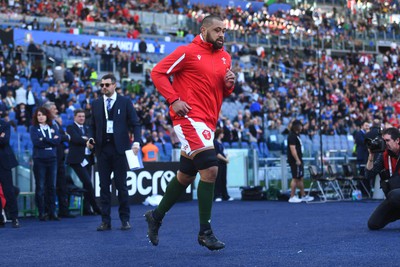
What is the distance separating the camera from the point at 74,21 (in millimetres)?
29141

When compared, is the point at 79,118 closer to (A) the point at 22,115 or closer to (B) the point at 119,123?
(B) the point at 119,123

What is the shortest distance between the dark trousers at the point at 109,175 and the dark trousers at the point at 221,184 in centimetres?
851

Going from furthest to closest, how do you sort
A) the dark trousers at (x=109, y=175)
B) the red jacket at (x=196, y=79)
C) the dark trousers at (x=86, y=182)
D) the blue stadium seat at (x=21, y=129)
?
the blue stadium seat at (x=21, y=129)
the dark trousers at (x=86, y=182)
the dark trousers at (x=109, y=175)
the red jacket at (x=196, y=79)

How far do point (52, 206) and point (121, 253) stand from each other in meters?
5.57

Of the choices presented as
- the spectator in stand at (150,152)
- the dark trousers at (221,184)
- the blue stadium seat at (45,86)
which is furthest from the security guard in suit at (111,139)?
the blue stadium seat at (45,86)

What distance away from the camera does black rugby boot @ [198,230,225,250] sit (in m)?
5.78

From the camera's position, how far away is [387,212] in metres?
7.66

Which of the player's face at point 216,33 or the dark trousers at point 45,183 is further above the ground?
the player's face at point 216,33

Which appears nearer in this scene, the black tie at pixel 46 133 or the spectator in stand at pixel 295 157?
the black tie at pixel 46 133

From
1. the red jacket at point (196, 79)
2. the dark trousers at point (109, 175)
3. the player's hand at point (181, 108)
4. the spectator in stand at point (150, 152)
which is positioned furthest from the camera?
the spectator in stand at point (150, 152)

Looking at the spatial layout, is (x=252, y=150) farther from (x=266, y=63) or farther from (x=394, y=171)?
(x=266, y=63)

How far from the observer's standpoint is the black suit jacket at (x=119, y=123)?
865 centimetres

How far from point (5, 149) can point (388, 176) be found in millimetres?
5151

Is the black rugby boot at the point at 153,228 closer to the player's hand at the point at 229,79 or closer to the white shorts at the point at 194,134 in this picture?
the white shorts at the point at 194,134
